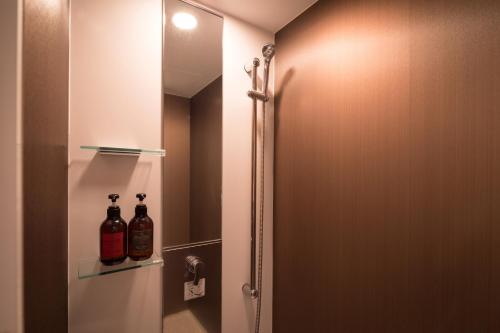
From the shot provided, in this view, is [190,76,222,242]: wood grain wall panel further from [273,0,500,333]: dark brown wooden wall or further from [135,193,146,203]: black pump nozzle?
[273,0,500,333]: dark brown wooden wall

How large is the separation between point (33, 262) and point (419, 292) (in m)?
0.96

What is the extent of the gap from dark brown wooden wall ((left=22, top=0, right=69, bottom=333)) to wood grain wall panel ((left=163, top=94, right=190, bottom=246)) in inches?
12.6

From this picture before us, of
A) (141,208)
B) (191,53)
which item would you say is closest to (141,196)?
(141,208)

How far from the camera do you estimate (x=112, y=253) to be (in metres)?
0.72

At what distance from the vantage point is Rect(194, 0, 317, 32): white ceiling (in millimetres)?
987

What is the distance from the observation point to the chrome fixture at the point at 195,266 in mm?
936

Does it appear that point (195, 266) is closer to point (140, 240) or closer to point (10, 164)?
point (140, 240)

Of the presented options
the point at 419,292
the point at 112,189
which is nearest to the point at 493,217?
the point at 419,292

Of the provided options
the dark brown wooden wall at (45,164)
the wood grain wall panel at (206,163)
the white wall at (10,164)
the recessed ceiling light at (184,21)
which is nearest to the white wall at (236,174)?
the wood grain wall panel at (206,163)

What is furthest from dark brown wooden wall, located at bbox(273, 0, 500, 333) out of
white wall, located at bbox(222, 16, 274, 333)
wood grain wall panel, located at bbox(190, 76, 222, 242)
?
wood grain wall panel, located at bbox(190, 76, 222, 242)

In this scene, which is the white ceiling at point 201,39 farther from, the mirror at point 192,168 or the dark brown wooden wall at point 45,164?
the dark brown wooden wall at point 45,164

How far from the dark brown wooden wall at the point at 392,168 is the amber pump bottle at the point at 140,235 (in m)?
A: 0.65

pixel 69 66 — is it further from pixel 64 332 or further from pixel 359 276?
pixel 359 276

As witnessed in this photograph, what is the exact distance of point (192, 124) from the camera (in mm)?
996
